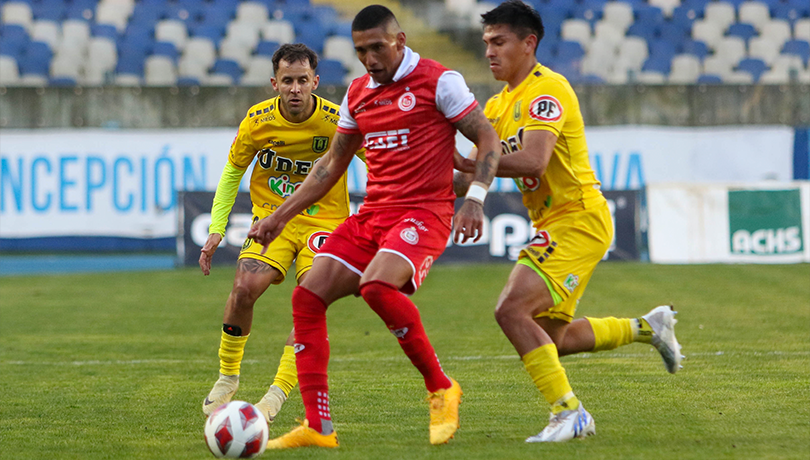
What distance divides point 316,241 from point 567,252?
5.76 feet

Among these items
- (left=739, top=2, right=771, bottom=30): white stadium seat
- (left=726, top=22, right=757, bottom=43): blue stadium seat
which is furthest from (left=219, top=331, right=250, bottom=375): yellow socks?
(left=739, top=2, right=771, bottom=30): white stadium seat

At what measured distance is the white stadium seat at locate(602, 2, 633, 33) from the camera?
21.9 meters

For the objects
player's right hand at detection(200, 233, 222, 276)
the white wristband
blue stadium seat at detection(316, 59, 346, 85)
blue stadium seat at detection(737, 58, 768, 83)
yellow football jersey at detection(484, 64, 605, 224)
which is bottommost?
player's right hand at detection(200, 233, 222, 276)

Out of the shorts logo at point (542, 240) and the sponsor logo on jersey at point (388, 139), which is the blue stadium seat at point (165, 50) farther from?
the shorts logo at point (542, 240)

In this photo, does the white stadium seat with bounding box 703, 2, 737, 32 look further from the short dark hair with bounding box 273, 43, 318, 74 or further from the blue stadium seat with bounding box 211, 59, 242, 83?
the short dark hair with bounding box 273, 43, 318, 74

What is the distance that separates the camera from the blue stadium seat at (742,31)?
21981mm

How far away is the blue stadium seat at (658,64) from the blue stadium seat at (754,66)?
159cm

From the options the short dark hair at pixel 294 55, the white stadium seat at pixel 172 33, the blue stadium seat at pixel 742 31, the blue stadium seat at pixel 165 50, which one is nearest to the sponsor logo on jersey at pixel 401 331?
the short dark hair at pixel 294 55

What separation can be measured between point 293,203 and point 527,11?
157cm

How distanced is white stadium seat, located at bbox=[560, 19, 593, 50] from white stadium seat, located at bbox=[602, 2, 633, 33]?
0.63m

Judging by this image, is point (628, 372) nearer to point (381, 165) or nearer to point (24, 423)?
point (381, 165)

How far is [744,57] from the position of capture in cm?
2158

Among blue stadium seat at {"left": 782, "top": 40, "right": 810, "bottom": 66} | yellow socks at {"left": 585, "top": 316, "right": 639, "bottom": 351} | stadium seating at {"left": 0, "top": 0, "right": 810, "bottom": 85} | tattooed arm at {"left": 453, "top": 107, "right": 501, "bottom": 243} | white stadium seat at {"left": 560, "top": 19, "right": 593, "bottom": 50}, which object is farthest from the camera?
blue stadium seat at {"left": 782, "top": 40, "right": 810, "bottom": 66}

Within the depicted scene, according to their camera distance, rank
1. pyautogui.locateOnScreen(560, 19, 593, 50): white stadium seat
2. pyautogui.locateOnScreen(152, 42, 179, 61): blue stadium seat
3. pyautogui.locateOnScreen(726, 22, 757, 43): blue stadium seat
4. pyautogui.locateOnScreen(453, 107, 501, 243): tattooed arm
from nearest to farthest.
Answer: pyautogui.locateOnScreen(453, 107, 501, 243): tattooed arm, pyautogui.locateOnScreen(152, 42, 179, 61): blue stadium seat, pyautogui.locateOnScreen(560, 19, 593, 50): white stadium seat, pyautogui.locateOnScreen(726, 22, 757, 43): blue stadium seat
